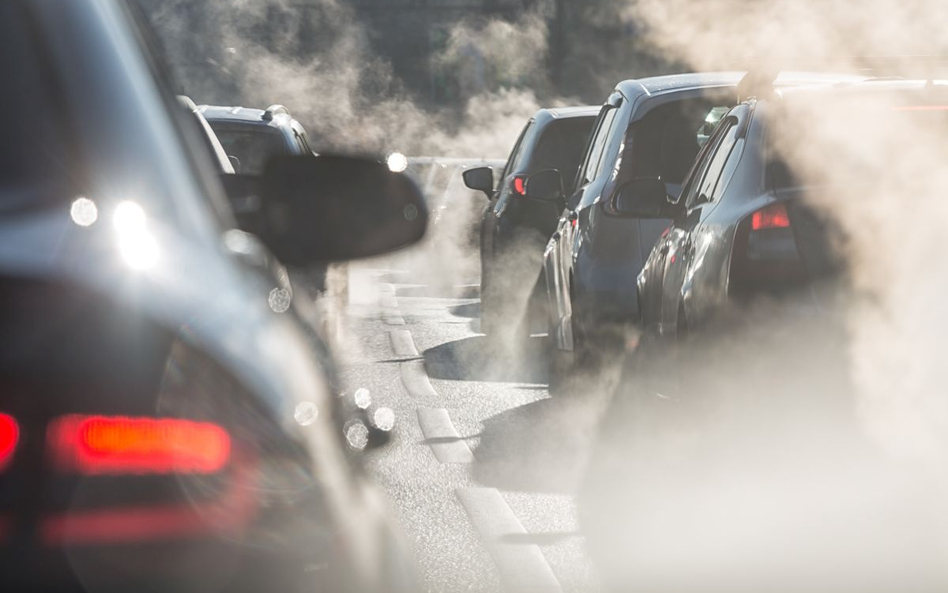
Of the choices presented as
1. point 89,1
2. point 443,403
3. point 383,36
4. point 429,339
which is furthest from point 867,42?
point 383,36

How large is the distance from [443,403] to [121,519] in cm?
806

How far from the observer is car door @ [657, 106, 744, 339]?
20.1 feet

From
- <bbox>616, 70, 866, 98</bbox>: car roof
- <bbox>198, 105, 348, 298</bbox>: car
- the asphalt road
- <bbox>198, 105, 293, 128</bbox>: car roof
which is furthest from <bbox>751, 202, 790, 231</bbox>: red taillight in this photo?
<bbox>198, 105, 293, 128</bbox>: car roof

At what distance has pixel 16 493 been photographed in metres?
1.31

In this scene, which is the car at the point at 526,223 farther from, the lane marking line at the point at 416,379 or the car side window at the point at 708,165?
the car side window at the point at 708,165

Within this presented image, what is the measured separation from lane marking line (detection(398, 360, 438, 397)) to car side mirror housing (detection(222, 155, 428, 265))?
24.5ft

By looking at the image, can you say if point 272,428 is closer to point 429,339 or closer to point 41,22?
point 41,22

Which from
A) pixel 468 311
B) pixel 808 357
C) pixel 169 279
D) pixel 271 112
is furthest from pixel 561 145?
pixel 169 279

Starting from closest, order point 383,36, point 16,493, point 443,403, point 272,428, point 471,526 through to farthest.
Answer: point 16,493
point 272,428
point 471,526
point 443,403
point 383,36

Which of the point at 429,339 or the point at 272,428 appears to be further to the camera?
the point at 429,339

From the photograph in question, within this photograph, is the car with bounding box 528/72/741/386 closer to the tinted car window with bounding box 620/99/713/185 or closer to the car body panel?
the tinted car window with bounding box 620/99/713/185

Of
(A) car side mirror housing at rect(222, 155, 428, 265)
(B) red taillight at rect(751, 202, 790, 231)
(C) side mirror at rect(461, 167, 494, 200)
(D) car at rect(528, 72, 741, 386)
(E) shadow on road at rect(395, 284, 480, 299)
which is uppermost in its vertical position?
(E) shadow on road at rect(395, 284, 480, 299)

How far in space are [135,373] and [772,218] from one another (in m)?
4.13

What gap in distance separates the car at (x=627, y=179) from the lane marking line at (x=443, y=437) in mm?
728
